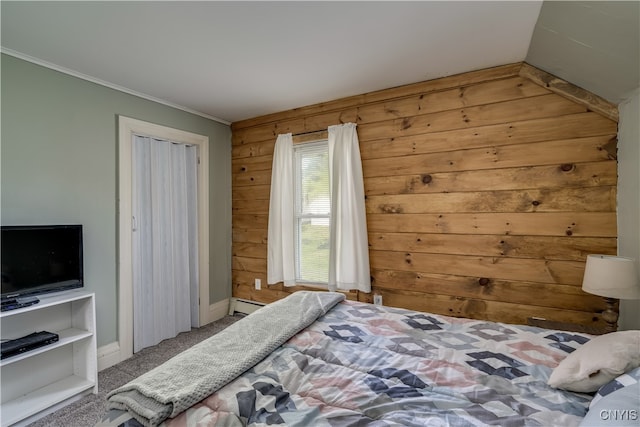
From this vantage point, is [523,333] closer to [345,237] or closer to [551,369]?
[551,369]

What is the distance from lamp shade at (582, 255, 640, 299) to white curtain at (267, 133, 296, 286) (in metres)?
2.42

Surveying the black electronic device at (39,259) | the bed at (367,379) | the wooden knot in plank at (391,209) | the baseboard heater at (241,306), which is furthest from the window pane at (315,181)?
the black electronic device at (39,259)

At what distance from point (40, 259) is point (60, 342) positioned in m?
0.58

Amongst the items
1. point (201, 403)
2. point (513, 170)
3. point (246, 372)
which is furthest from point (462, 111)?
point (201, 403)

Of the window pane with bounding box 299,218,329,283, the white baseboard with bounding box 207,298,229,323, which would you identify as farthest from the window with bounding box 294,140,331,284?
the white baseboard with bounding box 207,298,229,323

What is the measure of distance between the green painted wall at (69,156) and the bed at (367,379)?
5.59 feet

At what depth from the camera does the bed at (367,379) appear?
92cm

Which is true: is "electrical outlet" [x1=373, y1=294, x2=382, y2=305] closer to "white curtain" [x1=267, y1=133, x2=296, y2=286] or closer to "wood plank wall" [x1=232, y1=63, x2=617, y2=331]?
"wood plank wall" [x1=232, y1=63, x2=617, y2=331]

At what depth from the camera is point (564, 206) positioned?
6.84 feet

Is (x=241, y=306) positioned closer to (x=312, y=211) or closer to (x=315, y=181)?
(x=312, y=211)

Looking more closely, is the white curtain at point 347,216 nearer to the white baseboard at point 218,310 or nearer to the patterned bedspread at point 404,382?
the patterned bedspread at point 404,382

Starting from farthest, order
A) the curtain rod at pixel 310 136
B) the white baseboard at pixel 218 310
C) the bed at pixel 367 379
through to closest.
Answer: the white baseboard at pixel 218 310, the curtain rod at pixel 310 136, the bed at pixel 367 379

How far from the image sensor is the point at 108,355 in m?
2.44

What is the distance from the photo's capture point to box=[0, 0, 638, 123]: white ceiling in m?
1.60
